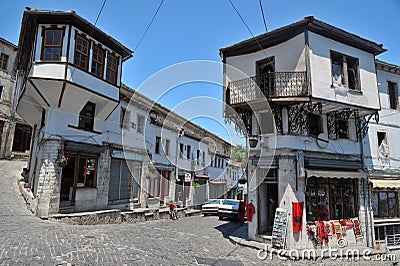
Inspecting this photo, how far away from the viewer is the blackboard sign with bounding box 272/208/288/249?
10.6 metres

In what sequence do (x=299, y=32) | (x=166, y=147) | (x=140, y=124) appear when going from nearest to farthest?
(x=299, y=32) < (x=140, y=124) < (x=166, y=147)

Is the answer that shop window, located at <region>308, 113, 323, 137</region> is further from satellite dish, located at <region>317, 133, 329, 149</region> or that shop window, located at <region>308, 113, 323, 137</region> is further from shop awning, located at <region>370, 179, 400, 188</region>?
shop awning, located at <region>370, 179, 400, 188</region>

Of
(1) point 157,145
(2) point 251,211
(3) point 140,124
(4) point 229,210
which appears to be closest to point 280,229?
(2) point 251,211

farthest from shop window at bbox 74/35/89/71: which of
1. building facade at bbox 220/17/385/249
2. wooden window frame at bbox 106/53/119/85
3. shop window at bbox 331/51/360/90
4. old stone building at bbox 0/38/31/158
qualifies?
old stone building at bbox 0/38/31/158

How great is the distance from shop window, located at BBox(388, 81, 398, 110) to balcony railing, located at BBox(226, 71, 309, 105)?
815 centimetres

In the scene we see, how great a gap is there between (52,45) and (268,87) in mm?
10827

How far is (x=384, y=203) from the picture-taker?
14188 millimetres

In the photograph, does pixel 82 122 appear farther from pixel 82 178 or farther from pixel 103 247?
pixel 103 247

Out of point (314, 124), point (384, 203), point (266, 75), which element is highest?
point (266, 75)

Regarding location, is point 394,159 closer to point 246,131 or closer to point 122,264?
point 246,131

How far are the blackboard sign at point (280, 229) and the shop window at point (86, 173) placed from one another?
34.3 feet

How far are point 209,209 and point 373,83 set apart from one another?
49.6ft

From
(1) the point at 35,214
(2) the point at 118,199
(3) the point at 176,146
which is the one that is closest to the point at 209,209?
(3) the point at 176,146

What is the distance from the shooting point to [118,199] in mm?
17438
